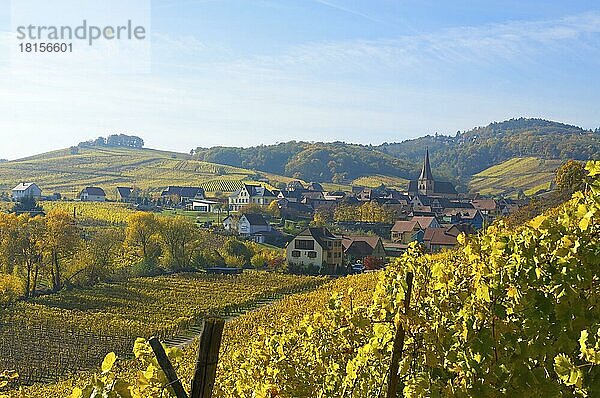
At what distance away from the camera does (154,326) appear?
2769 centimetres

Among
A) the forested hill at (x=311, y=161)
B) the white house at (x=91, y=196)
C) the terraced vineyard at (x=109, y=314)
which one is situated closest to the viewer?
the terraced vineyard at (x=109, y=314)

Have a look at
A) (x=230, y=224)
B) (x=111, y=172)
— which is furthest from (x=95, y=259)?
(x=111, y=172)

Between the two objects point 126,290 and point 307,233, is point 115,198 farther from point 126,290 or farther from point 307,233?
point 126,290

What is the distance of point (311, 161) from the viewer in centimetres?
13425

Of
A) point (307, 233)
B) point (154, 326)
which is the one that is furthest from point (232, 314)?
point (307, 233)

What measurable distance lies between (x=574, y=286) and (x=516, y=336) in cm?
34

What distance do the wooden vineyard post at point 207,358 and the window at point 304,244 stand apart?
44001 millimetres

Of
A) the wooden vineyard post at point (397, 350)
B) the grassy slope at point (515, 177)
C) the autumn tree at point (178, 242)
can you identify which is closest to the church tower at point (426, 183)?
the grassy slope at point (515, 177)

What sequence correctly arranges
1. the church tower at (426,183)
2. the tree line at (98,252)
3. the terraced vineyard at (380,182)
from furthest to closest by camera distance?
the terraced vineyard at (380,182), the church tower at (426,183), the tree line at (98,252)

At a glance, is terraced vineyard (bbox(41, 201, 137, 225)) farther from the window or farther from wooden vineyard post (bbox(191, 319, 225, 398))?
wooden vineyard post (bbox(191, 319, 225, 398))

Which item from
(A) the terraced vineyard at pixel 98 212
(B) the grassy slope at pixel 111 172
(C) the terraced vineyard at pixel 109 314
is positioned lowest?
(C) the terraced vineyard at pixel 109 314

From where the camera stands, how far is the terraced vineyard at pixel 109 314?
2334 cm

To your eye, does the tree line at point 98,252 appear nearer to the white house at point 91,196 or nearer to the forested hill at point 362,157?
the white house at point 91,196

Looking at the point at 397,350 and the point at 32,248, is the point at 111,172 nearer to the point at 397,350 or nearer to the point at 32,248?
the point at 32,248
